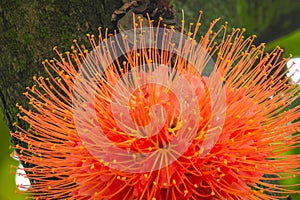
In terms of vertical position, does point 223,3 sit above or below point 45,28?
above

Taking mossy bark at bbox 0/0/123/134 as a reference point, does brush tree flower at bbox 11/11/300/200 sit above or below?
below

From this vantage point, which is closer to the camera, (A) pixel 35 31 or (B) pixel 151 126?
(B) pixel 151 126

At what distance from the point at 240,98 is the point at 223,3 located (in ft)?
3.66

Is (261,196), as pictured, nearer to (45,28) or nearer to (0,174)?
(45,28)

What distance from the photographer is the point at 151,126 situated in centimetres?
156

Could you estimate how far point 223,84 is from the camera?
172 centimetres

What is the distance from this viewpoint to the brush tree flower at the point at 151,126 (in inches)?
60.7

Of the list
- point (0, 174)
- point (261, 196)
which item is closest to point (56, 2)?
point (261, 196)

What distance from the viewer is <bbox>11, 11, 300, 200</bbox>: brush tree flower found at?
5.06 ft

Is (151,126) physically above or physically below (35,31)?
below

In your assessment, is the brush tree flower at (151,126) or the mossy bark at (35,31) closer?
the brush tree flower at (151,126)

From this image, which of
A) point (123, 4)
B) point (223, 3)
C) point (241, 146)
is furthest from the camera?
point (223, 3)

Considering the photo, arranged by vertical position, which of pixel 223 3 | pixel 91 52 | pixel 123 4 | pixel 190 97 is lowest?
pixel 190 97

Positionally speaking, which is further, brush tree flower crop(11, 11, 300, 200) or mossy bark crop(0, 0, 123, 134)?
mossy bark crop(0, 0, 123, 134)
